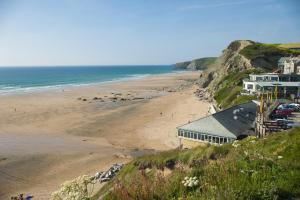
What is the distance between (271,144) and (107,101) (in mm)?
55676

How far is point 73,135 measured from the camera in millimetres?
37531

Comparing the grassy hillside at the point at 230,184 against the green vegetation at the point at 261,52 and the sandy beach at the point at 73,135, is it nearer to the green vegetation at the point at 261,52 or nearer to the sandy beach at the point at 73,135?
the sandy beach at the point at 73,135

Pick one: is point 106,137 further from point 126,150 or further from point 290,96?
point 290,96

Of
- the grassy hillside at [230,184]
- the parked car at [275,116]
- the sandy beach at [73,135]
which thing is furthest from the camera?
the parked car at [275,116]

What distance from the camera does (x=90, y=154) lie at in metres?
29.3

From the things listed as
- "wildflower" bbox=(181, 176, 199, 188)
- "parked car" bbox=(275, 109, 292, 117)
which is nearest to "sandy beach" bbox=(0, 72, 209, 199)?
"parked car" bbox=(275, 109, 292, 117)

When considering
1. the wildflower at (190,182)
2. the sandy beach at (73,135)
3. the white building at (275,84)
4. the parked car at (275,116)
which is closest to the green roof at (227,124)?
the parked car at (275,116)

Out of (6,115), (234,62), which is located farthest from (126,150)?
(234,62)

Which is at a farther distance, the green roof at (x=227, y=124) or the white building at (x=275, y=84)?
the white building at (x=275, y=84)

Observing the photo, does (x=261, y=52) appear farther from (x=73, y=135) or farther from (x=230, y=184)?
(x=230, y=184)

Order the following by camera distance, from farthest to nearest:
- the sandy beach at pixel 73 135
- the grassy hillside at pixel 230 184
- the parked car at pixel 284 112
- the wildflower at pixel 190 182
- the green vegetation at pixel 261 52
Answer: the green vegetation at pixel 261 52 < the parked car at pixel 284 112 < the sandy beach at pixel 73 135 < the wildflower at pixel 190 182 < the grassy hillside at pixel 230 184

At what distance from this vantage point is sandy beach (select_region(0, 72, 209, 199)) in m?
24.6

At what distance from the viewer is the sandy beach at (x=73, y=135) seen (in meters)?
24.6

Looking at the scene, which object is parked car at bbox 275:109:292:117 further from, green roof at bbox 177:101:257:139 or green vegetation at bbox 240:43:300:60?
green vegetation at bbox 240:43:300:60
